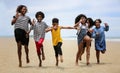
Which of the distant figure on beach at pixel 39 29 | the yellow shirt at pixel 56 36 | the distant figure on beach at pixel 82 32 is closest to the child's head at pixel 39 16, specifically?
the distant figure on beach at pixel 39 29

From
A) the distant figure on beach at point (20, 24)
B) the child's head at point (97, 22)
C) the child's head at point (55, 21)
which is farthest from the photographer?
the child's head at point (97, 22)

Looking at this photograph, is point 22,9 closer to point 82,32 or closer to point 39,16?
point 39,16

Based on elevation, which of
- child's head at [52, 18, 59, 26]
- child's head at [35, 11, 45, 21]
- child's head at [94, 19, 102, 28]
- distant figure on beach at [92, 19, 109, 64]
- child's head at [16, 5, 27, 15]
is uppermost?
child's head at [16, 5, 27, 15]

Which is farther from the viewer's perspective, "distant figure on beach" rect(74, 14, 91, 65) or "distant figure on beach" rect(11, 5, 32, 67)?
"distant figure on beach" rect(74, 14, 91, 65)

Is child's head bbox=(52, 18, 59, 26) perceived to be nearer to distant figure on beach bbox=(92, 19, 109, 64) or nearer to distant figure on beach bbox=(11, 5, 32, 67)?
distant figure on beach bbox=(11, 5, 32, 67)

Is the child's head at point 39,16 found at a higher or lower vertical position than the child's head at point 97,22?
higher

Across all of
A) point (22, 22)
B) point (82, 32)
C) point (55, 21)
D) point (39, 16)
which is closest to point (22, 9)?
point (22, 22)

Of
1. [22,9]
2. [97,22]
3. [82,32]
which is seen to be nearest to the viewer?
[22,9]

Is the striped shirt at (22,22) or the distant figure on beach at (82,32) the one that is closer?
the striped shirt at (22,22)

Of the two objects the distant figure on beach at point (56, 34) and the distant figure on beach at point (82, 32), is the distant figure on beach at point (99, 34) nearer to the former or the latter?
the distant figure on beach at point (82, 32)

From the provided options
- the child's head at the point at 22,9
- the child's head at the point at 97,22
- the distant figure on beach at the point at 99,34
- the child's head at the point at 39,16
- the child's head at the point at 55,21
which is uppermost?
the child's head at the point at 22,9

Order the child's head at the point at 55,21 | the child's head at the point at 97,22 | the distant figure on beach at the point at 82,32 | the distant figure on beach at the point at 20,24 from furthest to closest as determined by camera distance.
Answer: the child's head at the point at 97,22
the distant figure on beach at the point at 82,32
the child's head at the point at 55,21
the distant figure on beach at the point at 20,24

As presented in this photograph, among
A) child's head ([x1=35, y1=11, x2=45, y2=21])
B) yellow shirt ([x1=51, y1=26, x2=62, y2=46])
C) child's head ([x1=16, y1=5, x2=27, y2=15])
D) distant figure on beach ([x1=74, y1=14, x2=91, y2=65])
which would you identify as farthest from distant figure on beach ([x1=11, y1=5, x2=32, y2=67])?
distant figure on beach ([x1=74, y1=14, x2=91, y2=65])

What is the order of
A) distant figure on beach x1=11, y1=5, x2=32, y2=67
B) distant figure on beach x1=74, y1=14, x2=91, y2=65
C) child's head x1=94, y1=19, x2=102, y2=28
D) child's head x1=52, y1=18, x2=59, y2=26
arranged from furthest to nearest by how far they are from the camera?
child's head x1=94, y1=19, x2=102, y2=28 < distant figure on beach x1=74, y1=14, x2=91, y2=65 < child's head x1=52, y1=18, x2=59, y2=26 < distant figure on beach x1=11, y1=5, x2=32, y2=67
